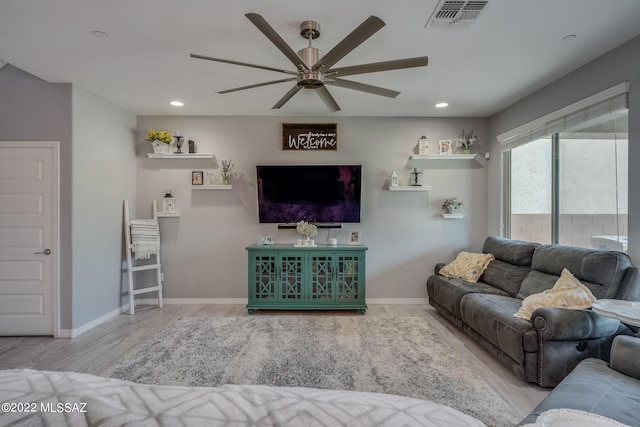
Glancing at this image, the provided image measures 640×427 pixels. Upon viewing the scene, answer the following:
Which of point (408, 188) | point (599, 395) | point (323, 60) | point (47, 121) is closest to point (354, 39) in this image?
point (323, 60)

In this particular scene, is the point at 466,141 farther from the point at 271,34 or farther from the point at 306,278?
the point at 271,34

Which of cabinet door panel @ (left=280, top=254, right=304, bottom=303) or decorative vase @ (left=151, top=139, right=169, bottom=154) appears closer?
cabinet door panel @ (left=280, top=254, right=304, bottom=303)

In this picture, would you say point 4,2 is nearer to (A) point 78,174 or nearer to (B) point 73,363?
(A) point 78,174

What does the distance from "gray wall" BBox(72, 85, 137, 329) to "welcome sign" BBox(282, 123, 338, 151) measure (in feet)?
7.19

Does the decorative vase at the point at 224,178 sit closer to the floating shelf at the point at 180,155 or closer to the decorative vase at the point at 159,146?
the floating shelf at the point at 180,155

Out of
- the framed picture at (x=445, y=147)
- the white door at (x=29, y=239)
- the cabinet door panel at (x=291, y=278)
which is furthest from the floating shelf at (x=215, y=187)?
the framed picture at (x=445, y=147)

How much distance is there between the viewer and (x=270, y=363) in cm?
260

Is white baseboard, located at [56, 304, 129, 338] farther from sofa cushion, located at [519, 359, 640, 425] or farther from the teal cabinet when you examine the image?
sofa cushion, located at [519, 359, 640, 425]

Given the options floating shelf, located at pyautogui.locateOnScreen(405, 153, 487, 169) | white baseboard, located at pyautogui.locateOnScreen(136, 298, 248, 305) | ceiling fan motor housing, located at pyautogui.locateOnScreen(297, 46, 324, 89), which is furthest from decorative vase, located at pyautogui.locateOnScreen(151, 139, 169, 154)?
floating shelf, located at pyautogui.locateOnScreen(405, 153, 487, 169)

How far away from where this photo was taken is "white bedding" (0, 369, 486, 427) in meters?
0.70

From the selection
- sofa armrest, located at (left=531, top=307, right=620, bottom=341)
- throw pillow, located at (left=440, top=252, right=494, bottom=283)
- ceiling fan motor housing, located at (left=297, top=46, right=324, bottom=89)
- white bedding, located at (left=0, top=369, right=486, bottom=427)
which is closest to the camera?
white bedding, located at (left=0, top=369, right=486, bottom=427)

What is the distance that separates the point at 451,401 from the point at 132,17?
11.5ft

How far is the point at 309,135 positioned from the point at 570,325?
3530 mm

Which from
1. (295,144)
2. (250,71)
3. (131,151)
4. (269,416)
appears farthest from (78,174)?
(269,416)
